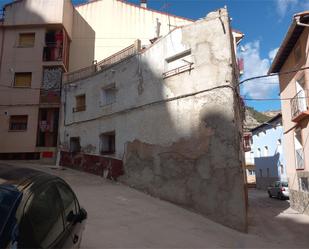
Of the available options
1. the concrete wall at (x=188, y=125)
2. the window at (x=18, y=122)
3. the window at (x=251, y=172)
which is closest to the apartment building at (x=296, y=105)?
the concrete wall at (x=188, y=125)

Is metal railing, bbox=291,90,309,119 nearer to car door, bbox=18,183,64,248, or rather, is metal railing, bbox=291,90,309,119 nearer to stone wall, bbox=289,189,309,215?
stone wall, bbox=289,189,309,215

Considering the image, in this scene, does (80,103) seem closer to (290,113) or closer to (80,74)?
(80,74)

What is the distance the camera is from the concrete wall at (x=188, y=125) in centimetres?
1022

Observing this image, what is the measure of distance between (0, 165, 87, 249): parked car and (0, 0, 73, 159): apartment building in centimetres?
1516

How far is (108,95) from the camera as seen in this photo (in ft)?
51.9

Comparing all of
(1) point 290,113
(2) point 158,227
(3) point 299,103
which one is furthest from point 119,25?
(2) point 158,227

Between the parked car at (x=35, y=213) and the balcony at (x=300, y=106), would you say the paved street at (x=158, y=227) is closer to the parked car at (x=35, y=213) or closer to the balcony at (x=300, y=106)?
the parked car at (x=35, y=213)

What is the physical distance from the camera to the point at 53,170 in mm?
15766

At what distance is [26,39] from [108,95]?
7772 mm

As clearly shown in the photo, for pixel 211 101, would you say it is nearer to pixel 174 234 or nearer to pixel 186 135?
pixel 186 135

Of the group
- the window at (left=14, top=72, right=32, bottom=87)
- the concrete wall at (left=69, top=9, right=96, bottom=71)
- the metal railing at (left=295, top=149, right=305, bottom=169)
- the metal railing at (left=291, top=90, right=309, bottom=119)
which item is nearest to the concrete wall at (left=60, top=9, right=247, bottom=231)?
the metal railing at (left=291, top=90, right=309, bottom=119)

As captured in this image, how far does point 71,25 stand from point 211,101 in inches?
547

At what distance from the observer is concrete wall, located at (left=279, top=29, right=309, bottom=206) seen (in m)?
13.4

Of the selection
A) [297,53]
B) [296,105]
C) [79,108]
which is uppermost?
[297,53]
